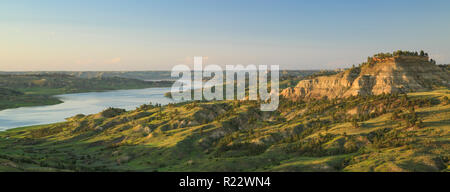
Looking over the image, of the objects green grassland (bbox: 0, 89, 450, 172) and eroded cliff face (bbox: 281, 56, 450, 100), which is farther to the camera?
eroded cliff face (bbox: 281, 56, 450, 100)

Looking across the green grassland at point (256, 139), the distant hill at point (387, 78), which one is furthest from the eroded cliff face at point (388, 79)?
the green grassland at point (256, 139)

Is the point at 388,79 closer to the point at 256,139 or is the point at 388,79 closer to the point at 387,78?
the point at 387,78

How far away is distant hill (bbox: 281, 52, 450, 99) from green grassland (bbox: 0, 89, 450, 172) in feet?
33.8

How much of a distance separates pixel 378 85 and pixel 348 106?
70.4ft

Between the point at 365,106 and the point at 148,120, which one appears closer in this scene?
the point at 365,106

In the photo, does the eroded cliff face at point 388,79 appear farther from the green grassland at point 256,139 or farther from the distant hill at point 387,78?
the green grassland at point 256,139

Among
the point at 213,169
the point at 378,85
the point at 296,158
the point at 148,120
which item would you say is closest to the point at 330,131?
the point at 296,158

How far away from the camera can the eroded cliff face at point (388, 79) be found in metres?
104

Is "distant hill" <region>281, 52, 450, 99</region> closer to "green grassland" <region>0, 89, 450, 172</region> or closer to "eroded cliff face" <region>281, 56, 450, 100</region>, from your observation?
"eroded cliff face" <region>281, 56, 450, 100</region>

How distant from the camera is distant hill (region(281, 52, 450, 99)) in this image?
10419 cm

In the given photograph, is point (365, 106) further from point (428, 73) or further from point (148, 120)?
point (148, 120)

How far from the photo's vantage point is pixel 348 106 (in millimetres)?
93750

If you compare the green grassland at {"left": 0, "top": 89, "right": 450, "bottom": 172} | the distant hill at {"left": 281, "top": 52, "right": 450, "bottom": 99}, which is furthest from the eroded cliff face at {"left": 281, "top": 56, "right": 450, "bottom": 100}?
the green grassland at {"left": 0, "top": 89, "right": 450, "bottom": 172}
